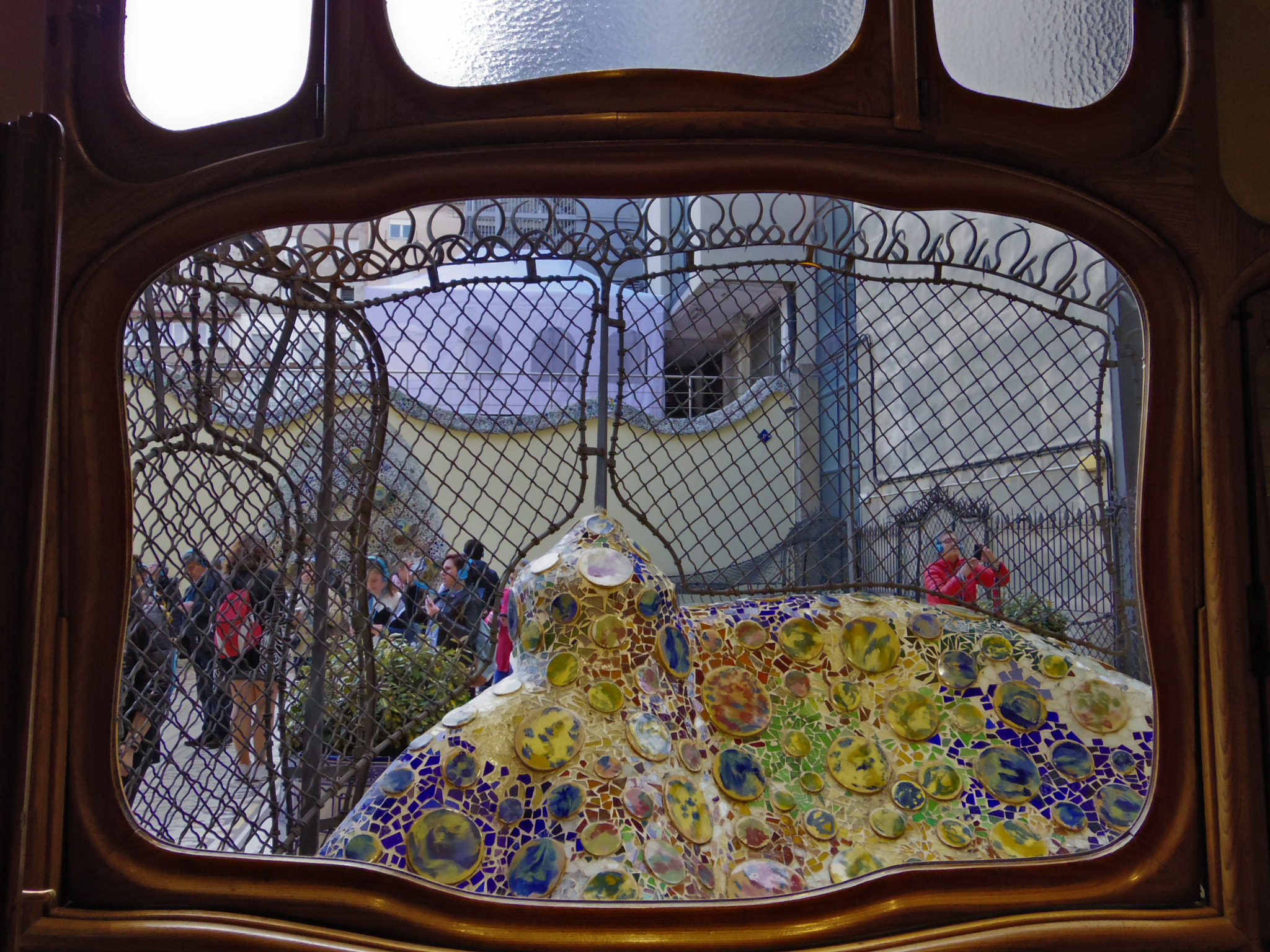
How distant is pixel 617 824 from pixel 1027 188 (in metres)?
0.86

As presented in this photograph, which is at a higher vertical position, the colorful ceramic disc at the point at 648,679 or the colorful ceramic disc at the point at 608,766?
the colorful ceramic disc at the point at 648,679

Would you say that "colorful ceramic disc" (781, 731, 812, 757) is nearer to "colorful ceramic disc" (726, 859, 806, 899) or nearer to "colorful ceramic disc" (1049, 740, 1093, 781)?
"colorful ceramic disc" (726, 859, 806, 899)

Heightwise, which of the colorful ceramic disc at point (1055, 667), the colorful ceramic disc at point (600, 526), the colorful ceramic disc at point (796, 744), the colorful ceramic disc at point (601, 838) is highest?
the colorful ceramic disc at point (600, 526)

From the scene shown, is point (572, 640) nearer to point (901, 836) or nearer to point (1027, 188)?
point (901, 836)

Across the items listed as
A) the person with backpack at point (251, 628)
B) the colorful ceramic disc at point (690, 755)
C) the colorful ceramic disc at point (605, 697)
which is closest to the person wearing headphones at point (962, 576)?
the colorful ceramic disc at point (690, 755)

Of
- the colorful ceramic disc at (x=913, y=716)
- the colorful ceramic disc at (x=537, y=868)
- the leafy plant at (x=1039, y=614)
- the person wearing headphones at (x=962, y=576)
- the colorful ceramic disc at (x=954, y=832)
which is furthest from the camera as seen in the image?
the leafy plant at (x=1039, y=614)

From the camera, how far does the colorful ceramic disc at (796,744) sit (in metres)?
1.40

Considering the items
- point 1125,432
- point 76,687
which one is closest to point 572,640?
point 76,687

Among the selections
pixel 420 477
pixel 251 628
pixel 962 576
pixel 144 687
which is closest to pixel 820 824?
pixel 251 628

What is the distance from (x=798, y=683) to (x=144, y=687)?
1416 millimetres

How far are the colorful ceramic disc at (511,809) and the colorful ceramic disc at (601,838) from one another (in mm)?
81

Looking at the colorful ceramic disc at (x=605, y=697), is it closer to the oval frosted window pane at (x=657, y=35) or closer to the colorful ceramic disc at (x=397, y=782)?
the colorful ceramic disc at (x=397, y=782)

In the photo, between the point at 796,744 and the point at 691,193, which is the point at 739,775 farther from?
the point at 691,193

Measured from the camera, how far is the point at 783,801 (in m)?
1.33
